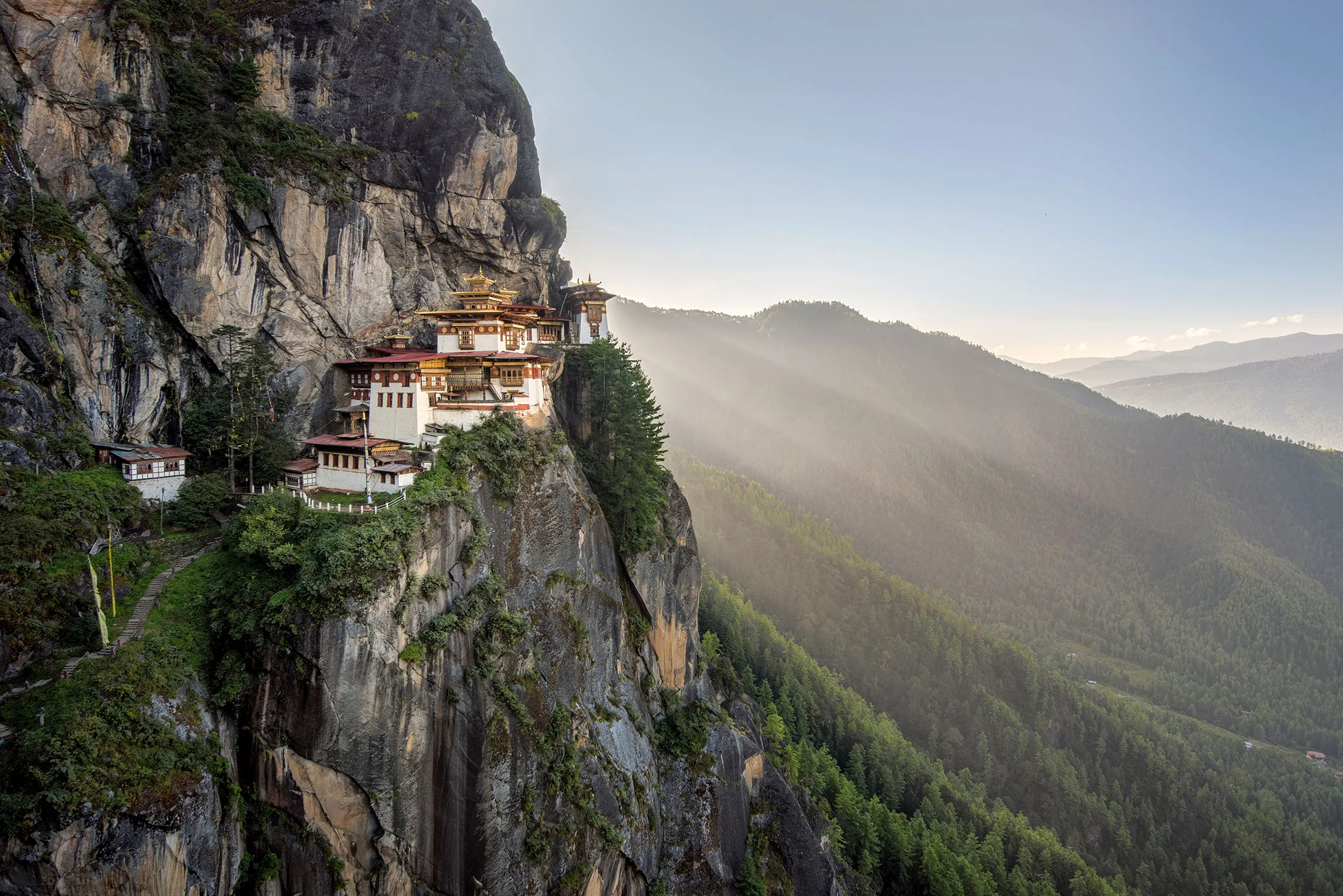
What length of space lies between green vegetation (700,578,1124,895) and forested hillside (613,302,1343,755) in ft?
231

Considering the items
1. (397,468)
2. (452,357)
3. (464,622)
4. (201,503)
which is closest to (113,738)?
(464,622)

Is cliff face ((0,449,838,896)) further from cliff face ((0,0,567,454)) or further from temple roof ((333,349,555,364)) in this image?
cliff face ((0,0,567,454))

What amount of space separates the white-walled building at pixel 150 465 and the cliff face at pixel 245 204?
183 centimetres

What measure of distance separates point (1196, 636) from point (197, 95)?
17219 cm

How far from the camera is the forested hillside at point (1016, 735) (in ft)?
221

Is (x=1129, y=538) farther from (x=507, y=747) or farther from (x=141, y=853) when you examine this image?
(x=141, y=853)

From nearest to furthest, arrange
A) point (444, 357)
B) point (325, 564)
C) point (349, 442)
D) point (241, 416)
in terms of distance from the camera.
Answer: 1. point (325, 564)
2. point (349, 442)
3. point (241, 416)
4. point (444, 357)

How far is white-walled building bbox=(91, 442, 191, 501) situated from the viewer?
3031 cm

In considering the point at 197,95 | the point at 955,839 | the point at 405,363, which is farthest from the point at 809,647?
the point at 197,95

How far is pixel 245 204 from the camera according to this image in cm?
3644

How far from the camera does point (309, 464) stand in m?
34.0

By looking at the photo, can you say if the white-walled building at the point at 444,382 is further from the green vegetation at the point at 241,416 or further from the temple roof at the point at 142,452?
the temple roof at the point at 142,452

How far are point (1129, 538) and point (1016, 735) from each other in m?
110

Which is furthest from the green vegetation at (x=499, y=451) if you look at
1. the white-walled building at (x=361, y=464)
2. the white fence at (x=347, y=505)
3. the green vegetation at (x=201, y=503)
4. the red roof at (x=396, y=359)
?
the green vegetation at (x=201, y=503)
